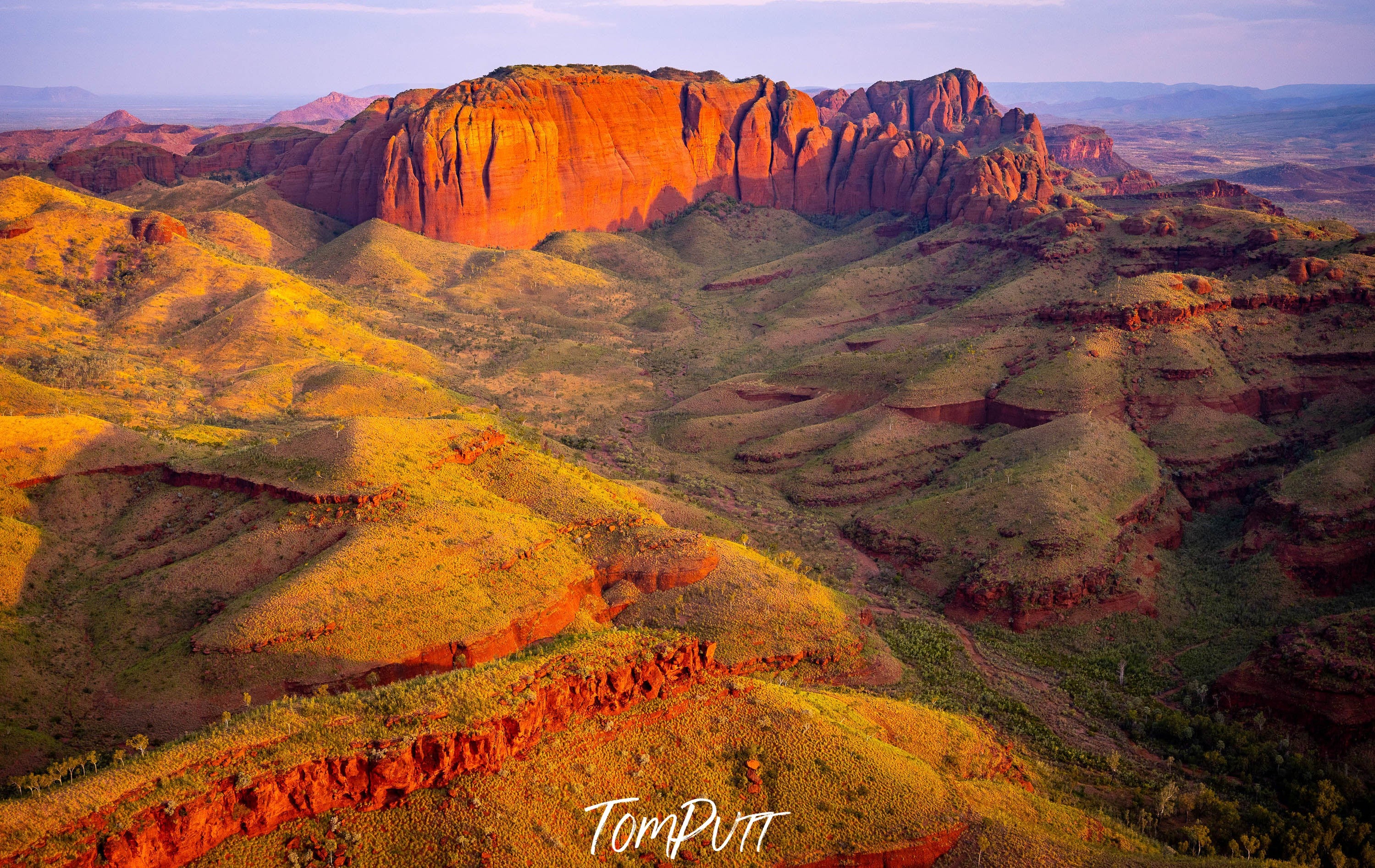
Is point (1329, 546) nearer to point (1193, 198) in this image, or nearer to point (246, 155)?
point (1193, 198)

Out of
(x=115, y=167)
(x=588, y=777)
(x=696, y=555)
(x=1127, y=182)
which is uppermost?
(x=115, y=167)

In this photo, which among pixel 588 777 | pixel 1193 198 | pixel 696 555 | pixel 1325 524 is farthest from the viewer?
pixel 1193 198

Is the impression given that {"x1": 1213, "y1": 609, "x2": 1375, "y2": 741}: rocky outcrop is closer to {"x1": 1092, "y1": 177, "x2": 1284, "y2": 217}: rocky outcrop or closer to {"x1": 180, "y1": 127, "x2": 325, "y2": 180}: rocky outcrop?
{"x1": 1092, "y1": 177, "x2": 1284, "y2": 217}: rocky outcrop

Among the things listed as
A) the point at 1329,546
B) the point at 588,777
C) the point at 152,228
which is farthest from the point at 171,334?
Answer: the point at 1329,546

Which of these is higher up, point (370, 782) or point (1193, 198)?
point (1193, 198)
